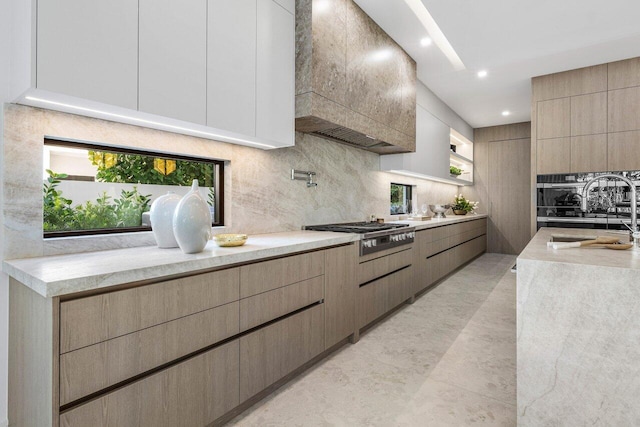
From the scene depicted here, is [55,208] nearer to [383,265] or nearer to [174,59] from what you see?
[174,59]

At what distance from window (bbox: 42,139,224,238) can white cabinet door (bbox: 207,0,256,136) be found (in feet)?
1.61

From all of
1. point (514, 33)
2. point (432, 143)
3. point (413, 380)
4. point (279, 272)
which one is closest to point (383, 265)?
point (413, 380)

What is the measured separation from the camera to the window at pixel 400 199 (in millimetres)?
4729

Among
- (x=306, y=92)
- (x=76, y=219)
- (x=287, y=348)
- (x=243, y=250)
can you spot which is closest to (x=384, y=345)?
(x=287, y=348)

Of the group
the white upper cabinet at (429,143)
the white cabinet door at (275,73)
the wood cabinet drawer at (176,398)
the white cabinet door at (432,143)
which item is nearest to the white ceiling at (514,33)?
the white upper cabinet at (429,143)

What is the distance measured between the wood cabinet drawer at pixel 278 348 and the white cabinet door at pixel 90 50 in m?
1.30

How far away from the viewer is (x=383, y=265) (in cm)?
292

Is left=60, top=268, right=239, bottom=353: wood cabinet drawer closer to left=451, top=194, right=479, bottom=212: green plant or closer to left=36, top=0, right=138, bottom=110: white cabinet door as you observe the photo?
left=36, top=0, right=138, bottom=110: white cabinet door

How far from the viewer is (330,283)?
224cm

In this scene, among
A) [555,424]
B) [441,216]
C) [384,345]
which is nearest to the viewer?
[555,424]

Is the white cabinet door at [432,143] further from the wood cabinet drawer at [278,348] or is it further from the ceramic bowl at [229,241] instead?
the ceramic bowl at [229,241]

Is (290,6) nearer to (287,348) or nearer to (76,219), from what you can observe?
(76,219)

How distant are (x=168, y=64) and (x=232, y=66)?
411 mm

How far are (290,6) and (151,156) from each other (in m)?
1.43
